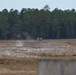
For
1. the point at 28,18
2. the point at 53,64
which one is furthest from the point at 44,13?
the point at 53,64

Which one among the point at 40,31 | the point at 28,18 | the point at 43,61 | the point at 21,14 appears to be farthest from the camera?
the point at 21,14

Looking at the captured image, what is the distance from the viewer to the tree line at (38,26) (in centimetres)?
11494

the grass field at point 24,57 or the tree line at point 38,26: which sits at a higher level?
the tree line at point 38,26

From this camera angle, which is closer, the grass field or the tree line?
the grass field

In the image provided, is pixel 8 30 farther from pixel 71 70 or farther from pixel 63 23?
pixel 71 70

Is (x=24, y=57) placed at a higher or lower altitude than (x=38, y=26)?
lower

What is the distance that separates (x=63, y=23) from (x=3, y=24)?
67.8 feet

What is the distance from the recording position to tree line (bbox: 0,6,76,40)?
377 ft

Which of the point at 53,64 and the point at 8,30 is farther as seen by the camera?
the point at 8,30

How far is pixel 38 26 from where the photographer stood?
388 ft

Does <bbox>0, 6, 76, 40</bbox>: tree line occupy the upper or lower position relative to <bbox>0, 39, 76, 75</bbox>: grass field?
upper

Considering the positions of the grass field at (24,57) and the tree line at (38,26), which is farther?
the tree line at (38,26)

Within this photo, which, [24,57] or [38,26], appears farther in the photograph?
[38,26]

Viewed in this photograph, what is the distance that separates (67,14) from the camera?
5012 inches
